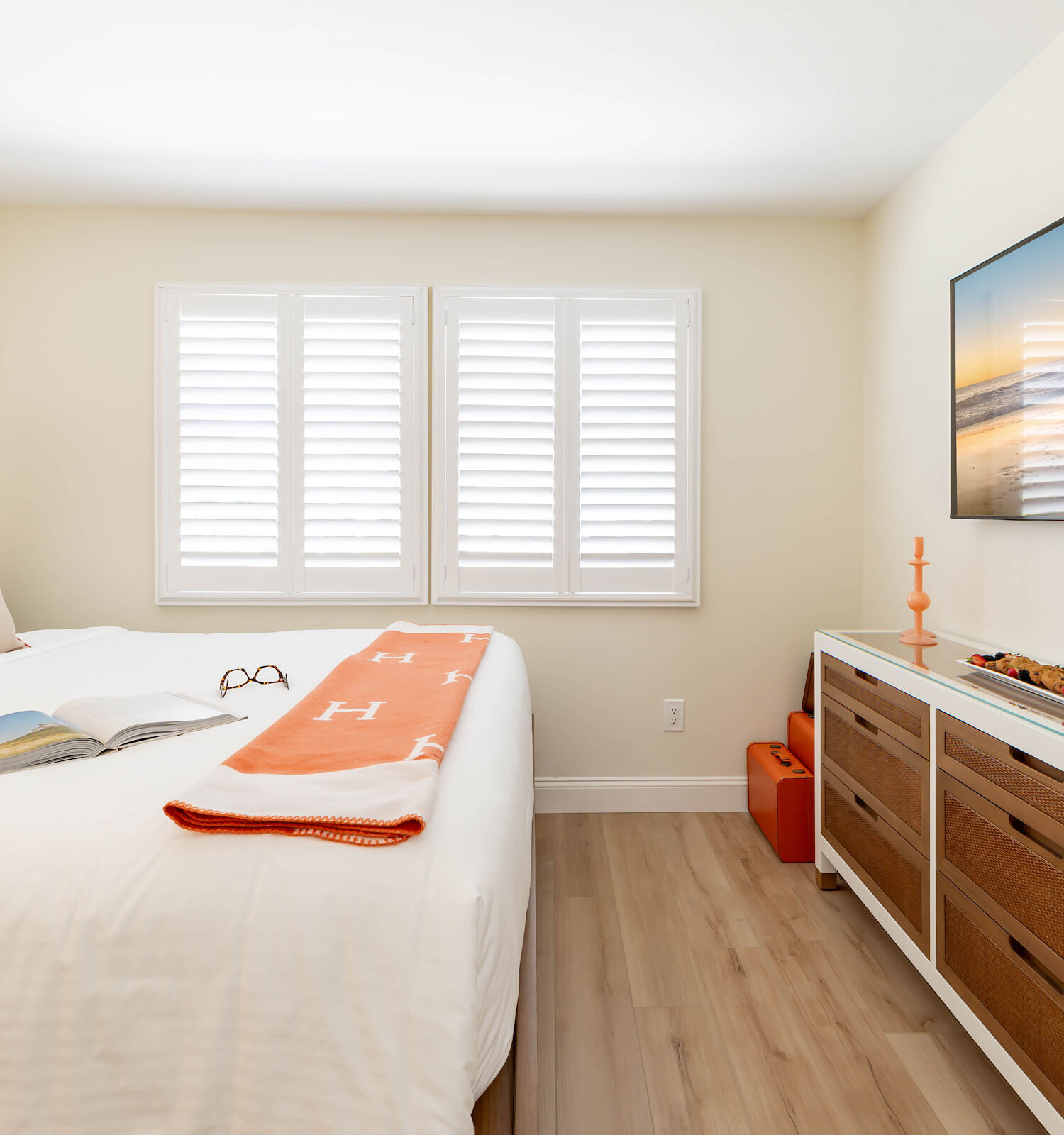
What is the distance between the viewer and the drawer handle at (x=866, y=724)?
2.06 meters

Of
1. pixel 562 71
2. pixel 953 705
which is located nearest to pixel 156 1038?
pixel 953 705

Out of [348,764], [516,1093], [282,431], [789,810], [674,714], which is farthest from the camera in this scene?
[674,714]

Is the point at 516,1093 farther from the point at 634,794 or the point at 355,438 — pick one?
the point at 355,438

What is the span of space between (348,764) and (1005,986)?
1411 mm

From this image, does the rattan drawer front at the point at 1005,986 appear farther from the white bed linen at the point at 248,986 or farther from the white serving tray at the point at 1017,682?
the white bed linen at the point at 248,986

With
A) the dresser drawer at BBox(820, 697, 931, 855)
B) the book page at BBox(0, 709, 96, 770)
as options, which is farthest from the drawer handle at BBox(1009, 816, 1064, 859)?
the book page at BBox(0, 709, 96, 770)

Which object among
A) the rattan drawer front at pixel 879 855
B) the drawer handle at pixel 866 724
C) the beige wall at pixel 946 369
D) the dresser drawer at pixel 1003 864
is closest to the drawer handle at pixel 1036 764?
the dresser drawer at pixel 1003 864

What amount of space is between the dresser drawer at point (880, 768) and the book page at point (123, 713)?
5.66 feet

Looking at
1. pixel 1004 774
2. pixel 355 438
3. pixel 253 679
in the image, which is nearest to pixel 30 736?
pixel 253 679

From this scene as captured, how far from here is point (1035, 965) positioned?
1.38 metres

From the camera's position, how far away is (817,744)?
8.17 feet

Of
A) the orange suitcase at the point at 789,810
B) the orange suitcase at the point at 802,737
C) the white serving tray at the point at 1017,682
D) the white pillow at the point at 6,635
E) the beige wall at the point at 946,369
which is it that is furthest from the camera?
the orange suitcase at the point at 802,737

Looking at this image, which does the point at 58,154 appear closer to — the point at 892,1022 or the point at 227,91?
the point at 227,91

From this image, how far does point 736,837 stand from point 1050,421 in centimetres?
185
